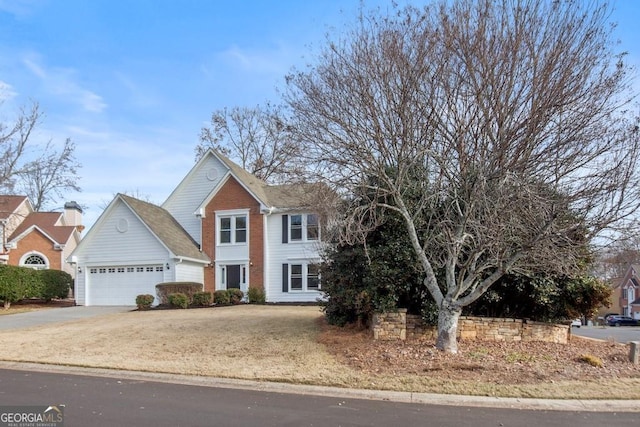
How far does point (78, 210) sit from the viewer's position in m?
47.6

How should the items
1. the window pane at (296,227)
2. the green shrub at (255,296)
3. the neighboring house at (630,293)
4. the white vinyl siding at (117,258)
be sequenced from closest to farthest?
the green shrub at (255,296), the white vinyl siding at (117,258), the window pane at (296,227), the neighboring house at (630,293)

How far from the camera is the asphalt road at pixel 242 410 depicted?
24.8 ft

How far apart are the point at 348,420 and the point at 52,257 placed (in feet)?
121

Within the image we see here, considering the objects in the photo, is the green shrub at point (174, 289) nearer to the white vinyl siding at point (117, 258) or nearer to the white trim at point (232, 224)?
the white vinyl siding at point (117, 258)

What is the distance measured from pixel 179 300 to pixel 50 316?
17.6 feet

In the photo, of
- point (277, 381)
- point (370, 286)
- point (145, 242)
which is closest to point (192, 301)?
point (145, 242)

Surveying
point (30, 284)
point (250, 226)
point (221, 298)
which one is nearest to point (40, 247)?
point (30, 284)

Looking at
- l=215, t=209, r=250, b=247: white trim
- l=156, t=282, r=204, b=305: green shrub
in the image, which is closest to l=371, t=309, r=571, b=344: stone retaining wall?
l=156, t=282, r=204, b=305: green shrub

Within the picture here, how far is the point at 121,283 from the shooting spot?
2883 cm

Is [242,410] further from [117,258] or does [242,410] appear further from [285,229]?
[117,258]

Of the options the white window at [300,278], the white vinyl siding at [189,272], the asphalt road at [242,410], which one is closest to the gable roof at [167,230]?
the white vinyl siding at [189,272]

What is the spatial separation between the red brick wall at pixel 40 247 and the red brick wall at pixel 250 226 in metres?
15.1

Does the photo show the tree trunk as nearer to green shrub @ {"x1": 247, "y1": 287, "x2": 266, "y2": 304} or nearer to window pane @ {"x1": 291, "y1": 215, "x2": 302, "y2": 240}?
green shrub @ {"x1": 247, "y1": 287, "x2": 266, "y2": 304}

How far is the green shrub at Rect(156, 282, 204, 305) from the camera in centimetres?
2608
